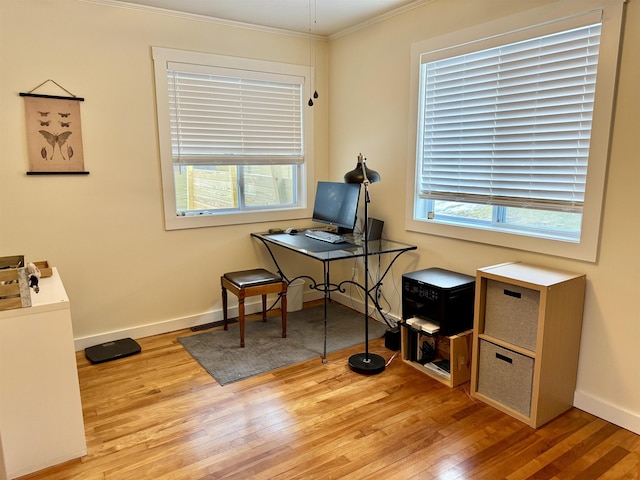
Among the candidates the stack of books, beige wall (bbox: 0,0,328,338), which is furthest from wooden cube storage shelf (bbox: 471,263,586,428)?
beige wall (bbox: 0,0,328,338)

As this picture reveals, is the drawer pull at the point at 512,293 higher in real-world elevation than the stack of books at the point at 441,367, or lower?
higher

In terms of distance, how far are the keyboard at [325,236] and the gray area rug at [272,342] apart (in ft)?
2.40

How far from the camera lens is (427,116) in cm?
317

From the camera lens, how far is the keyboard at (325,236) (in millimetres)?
3395

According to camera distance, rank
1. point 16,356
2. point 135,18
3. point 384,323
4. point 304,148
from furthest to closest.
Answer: point 304,148
point 384,323
point 135,18
point 16,356

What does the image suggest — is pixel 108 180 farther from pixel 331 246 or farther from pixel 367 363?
pixel 367 363

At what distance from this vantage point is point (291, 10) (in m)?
3.25

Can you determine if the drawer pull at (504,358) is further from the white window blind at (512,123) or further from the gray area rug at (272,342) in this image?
the gray area rug at (272,342)

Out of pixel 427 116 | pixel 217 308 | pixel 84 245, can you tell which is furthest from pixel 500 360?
pixel 84 245

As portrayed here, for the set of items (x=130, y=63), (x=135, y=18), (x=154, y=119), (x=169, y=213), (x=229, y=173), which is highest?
(x=135, y=18)

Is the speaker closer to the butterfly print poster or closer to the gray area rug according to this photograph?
the gray area rug

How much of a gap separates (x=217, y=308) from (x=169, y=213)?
0.92 meters

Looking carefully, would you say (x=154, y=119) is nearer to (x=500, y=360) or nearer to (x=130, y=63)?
(x=130, y=63)

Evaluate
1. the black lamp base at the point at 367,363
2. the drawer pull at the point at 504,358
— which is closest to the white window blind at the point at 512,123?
the drawer pull at the point at 504,358
